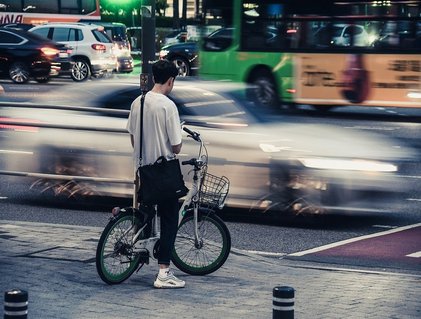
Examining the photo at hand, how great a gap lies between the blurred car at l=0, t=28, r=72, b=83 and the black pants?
26292 millimetres

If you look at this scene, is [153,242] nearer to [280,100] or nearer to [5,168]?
[5,168]

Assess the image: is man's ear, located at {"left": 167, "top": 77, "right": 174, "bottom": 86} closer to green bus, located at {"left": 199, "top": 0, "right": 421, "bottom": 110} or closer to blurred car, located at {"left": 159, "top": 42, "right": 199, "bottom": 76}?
green bus, located at {"left": 199, "top": 0, "right": 421, "bottom": 110}

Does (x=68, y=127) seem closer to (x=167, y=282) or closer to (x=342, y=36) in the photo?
(x=167, y=282)

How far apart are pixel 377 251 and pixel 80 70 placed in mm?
26947

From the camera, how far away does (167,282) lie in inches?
→ 328

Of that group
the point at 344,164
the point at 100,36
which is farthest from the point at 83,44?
the point at 344,164

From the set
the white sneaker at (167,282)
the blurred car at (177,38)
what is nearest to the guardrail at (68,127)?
the white sneaker at (167,282)

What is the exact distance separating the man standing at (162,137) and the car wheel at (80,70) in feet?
94.0

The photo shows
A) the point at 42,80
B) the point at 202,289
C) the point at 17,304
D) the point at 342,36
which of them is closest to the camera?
the point at 17,304

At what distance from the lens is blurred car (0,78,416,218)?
1180 centimetres

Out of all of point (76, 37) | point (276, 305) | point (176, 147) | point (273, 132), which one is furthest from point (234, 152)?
point (76, 37)

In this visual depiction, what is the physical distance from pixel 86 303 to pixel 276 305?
256cm

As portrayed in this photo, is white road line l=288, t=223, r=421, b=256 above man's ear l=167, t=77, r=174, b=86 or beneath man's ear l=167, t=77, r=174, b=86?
beneath

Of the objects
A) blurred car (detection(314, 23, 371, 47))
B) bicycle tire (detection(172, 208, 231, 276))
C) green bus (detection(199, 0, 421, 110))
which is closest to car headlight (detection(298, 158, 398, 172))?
bicycle tire (detection(172, 208, 231, 276))
